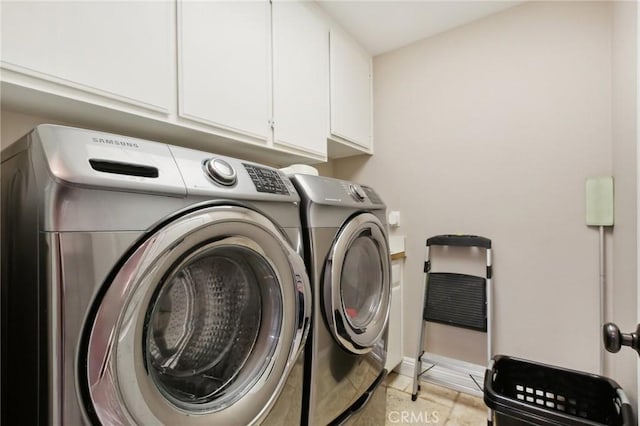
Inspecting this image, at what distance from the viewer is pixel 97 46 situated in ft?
2.95

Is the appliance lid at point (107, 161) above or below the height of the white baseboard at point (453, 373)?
above

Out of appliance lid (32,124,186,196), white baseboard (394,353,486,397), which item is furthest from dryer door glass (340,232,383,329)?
white baseboard (394,353,486,397)

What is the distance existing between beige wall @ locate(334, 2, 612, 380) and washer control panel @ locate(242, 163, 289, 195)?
142cm

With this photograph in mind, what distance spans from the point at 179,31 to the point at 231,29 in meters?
0.25

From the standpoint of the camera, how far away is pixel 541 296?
5.48 feet

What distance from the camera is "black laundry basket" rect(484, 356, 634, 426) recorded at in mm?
1037

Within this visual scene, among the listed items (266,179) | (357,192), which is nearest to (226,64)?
(266,179)

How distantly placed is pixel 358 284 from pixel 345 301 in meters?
0.15

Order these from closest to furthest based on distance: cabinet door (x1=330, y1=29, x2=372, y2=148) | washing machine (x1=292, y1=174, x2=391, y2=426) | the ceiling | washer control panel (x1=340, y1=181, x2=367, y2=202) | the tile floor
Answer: washing machine (x1=292, y1=174, x2=391, y2=426) → washer control panel (x1=340, y1=181, x2=367, y2=202) → the tile floor → the ceiling → cabinet door (x1=330, y1=29, x2=372, y2=148)

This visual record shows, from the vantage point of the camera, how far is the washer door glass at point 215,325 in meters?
0.77

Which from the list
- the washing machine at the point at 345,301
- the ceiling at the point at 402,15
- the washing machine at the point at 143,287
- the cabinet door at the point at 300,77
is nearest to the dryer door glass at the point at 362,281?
the washing machine at the point at 345,301

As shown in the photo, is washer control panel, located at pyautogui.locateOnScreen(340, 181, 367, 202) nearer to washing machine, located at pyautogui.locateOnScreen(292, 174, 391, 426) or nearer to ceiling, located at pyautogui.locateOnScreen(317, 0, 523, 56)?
washing machine, located at pyautogui.locateOnScreen(292, 174, 391, 426)

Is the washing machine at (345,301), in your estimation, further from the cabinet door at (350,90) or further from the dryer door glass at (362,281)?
the cabinet door at (350,90)

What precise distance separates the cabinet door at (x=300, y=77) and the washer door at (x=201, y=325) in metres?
0.84
